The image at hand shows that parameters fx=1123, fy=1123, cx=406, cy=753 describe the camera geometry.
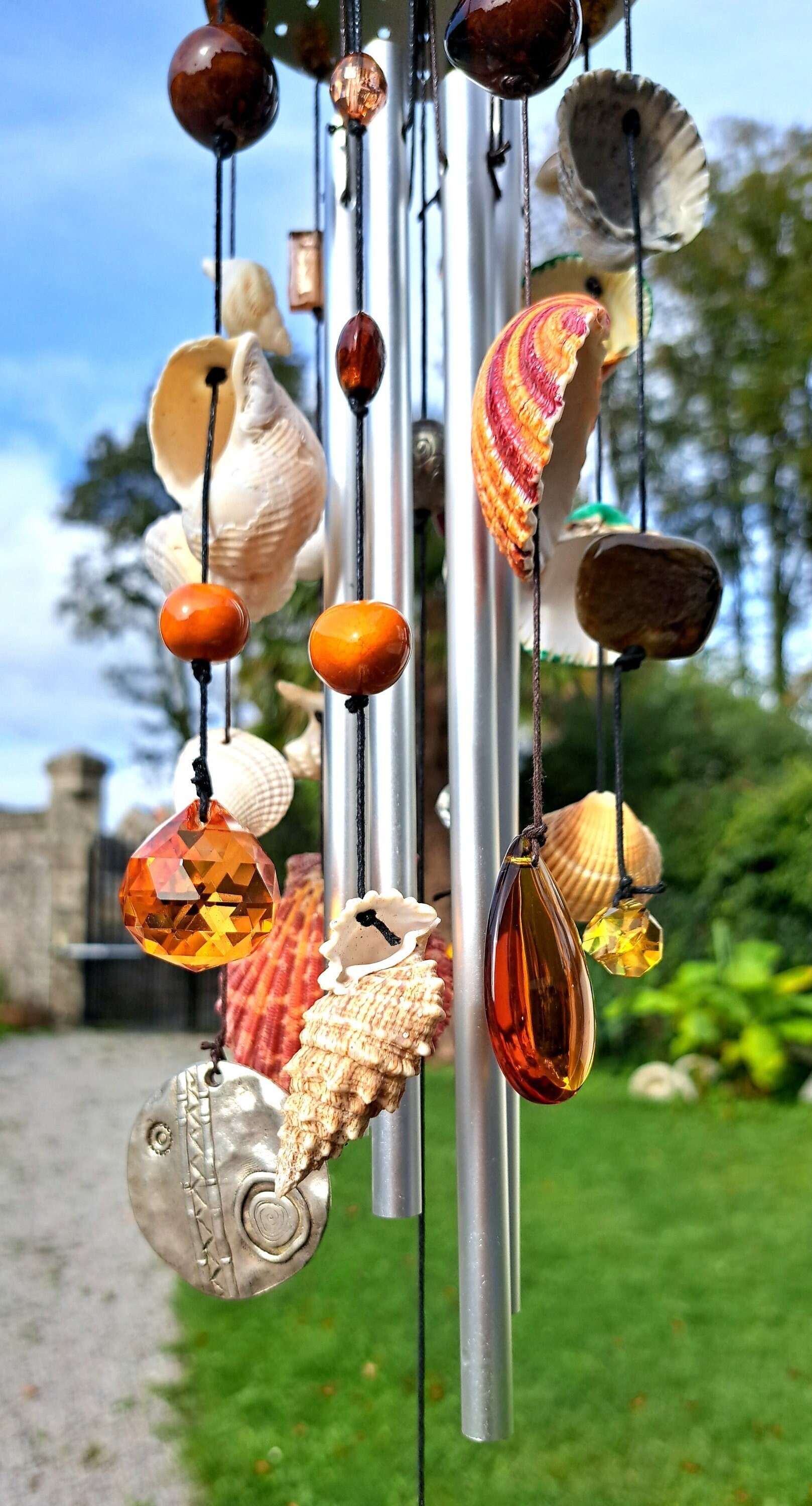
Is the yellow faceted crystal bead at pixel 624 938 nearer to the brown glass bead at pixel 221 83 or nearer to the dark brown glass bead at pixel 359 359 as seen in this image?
the dark brown glass bead at pixel 359 359

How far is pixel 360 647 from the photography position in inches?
18.2

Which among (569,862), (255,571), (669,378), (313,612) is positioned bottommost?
(569,862)

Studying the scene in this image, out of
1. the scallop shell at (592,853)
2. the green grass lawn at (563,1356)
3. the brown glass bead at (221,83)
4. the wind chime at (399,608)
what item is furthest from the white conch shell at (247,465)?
the green grass lawn at (563,1356)

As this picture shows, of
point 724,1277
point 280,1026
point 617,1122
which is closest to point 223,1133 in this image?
point 280,1026

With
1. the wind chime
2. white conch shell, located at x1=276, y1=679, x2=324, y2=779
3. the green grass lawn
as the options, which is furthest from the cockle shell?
the green grass lawn

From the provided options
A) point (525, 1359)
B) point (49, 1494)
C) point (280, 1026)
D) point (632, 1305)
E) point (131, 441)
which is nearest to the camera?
point (280, 1026)

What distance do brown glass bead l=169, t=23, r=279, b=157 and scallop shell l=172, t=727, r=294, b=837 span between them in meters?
0.33

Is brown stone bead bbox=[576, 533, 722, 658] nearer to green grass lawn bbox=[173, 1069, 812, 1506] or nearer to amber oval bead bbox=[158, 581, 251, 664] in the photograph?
amber oval bead bbox=[158, 581, 251, 664]

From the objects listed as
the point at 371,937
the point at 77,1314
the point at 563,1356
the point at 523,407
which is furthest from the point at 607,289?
the point at 77,1314

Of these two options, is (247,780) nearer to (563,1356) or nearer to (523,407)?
(523,407)

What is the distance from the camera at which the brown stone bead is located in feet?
1.95

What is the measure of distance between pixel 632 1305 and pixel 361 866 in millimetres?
2613

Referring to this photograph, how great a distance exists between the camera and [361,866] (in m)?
0.48

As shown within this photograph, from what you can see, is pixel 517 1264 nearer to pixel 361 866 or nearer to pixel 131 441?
pixel 361 866
